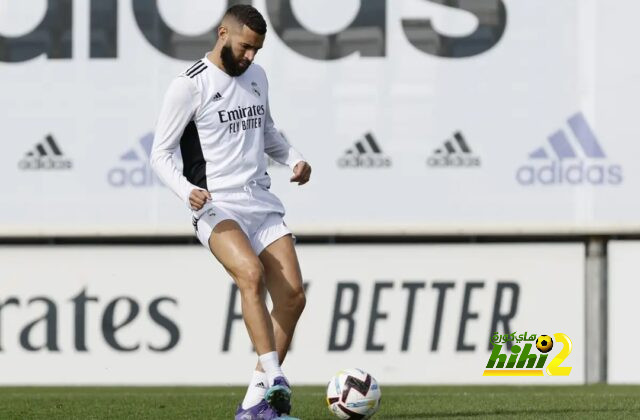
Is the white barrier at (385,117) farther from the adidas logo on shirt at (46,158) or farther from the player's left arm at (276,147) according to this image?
the player's left arm at (276,147)

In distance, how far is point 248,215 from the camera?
8.23m

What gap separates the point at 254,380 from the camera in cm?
815

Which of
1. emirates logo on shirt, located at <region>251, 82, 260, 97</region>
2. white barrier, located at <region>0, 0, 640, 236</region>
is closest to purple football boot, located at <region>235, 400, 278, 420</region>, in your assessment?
emirates logo on shirt, located at <region>251, 82, 260, 97</region>

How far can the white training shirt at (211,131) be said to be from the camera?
8.09 m

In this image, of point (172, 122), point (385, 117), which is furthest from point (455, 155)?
point (172, 122)

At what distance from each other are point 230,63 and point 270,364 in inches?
60.5

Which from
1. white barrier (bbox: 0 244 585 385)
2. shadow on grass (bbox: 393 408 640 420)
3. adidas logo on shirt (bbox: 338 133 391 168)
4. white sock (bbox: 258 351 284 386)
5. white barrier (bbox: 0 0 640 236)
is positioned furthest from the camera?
adidas logo on shirt (bbox: 338 133 391 168)

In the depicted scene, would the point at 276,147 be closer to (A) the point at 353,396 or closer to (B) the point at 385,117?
(A) the point at 353,396

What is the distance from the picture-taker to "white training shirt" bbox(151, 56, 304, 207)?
809cm

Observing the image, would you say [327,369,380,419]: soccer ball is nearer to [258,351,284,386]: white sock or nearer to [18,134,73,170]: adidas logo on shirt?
[258,351,284,386]: white sock

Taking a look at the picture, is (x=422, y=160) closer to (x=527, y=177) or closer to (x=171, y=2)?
(x=527, y=177)

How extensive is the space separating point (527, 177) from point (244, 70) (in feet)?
16.7

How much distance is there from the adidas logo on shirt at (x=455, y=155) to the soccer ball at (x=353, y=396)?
489 cm

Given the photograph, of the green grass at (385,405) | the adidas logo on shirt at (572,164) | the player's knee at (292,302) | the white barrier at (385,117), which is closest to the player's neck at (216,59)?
the player's knee at (292,302)
